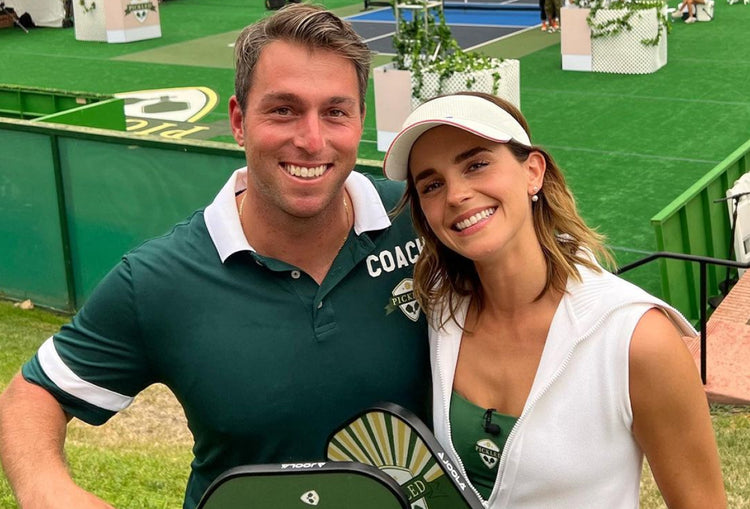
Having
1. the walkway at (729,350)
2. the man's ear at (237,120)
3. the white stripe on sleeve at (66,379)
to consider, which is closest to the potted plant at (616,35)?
the walkway at (729,350)

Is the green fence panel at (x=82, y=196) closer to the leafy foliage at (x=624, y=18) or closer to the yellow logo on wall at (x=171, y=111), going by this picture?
the yellow logo on wall at (x=171, y=111)

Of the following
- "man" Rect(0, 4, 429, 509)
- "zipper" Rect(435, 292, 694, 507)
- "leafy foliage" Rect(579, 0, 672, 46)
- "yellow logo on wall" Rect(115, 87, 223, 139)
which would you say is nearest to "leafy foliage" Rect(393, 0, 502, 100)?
"yellow logo on wall" Rect(115, 87, 223, 139)

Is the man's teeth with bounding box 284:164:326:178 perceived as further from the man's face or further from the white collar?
the white collar

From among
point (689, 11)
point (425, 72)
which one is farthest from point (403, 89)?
point (689, 11)

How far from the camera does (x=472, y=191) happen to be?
254 centimetres

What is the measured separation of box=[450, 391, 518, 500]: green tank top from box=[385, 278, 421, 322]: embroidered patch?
0.26m

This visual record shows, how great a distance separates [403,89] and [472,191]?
12.0m

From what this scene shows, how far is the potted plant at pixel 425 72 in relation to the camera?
14.1 metres

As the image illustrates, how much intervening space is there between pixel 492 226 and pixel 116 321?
2.88ft

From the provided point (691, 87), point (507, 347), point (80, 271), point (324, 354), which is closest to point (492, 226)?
point (507, 347)

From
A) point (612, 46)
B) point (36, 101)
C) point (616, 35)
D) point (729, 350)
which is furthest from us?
point (612, 46)

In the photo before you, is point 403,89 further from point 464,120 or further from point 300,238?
point 464,120

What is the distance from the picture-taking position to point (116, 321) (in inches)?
104

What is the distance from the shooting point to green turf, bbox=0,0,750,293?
41.5ft
